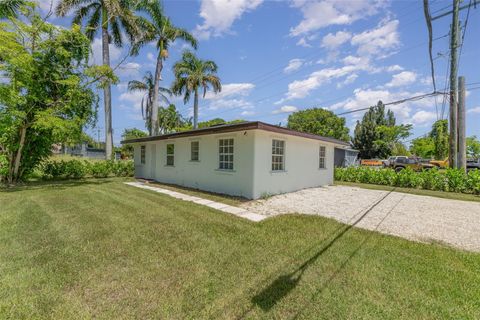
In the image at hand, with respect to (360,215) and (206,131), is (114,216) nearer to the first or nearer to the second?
(206,131)

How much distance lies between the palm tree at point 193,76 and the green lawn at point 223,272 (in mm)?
16437

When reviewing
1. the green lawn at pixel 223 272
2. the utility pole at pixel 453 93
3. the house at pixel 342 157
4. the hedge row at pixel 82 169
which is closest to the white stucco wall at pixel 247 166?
the green lawn at pixel 223 272

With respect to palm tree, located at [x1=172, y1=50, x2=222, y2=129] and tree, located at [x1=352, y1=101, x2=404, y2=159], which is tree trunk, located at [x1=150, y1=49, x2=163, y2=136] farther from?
tree, located at [x1=352, y1=101, x2=404, y2=159]

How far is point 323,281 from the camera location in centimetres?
278

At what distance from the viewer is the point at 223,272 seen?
2965 mm

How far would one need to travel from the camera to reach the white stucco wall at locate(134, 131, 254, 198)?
7660 mm

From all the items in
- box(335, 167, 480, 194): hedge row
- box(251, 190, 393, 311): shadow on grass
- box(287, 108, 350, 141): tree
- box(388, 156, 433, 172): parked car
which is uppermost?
box(287, 108, 350, 141): tree

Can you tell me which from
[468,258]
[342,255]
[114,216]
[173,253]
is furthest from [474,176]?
[114,216]

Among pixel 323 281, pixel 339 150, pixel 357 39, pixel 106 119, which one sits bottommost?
pixel 323 281

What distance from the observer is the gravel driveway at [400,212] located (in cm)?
455

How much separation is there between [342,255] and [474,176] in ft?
33.2

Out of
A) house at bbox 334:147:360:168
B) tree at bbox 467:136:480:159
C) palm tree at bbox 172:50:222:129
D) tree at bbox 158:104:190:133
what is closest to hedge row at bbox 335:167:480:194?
house at bbox 334:147:360:168

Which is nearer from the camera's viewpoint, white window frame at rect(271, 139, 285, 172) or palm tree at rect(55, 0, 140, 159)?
white window frame at rect(271, 139, 285, 172)

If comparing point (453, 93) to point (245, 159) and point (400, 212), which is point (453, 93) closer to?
point (400, 212)
